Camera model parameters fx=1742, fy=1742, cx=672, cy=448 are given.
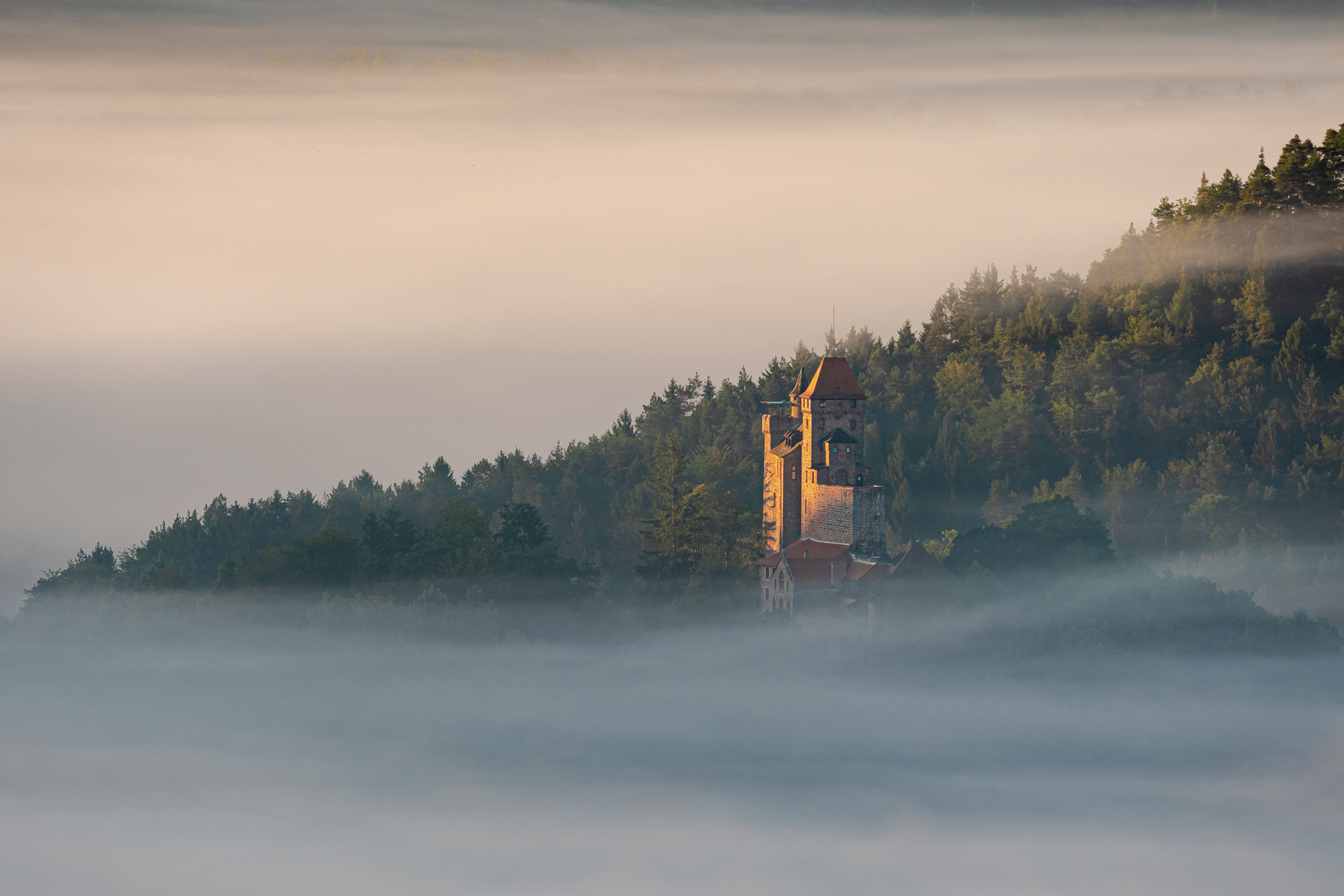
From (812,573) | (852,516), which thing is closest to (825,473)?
(852,516)

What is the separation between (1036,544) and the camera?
83062mm

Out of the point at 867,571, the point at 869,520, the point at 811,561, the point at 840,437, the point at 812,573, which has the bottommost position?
the point at 812,573

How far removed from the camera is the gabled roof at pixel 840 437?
3238 inches

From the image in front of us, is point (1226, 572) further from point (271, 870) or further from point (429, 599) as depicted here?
point (271, 870)

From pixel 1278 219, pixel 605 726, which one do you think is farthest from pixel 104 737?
pixel 1278 219

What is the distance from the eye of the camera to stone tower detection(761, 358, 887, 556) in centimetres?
8056

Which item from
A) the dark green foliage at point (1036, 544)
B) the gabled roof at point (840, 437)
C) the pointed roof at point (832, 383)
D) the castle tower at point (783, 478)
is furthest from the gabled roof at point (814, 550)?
the pointed roof at point (832, 383)

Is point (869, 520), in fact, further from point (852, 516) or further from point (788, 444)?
point (788, 444)

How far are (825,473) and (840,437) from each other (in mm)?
1858

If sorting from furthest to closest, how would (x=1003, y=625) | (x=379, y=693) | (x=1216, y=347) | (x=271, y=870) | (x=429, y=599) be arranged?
1. (x=1216, y=347)
2. (x=271, y=870)
3. (x=379, y=693)
4. (x=429, y=599)
5. (x=1003, y=625)

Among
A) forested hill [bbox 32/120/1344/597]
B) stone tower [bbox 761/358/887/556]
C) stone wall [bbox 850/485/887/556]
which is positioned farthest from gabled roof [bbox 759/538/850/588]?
forested hill [bbox 32/120/1344/597]

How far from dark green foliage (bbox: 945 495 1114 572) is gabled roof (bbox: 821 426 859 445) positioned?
24.7ft

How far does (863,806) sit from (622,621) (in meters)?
27.3

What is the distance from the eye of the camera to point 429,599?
3521 inches
